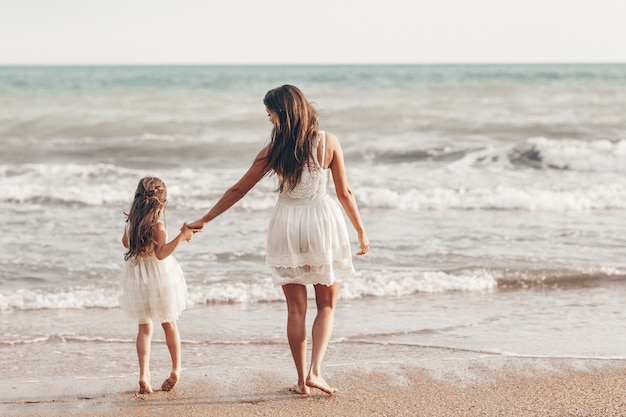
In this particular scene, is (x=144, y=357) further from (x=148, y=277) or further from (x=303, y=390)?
(x=303, y=390)

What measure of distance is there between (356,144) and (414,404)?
14989mm

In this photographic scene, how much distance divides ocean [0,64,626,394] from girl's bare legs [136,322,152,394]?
0.53m

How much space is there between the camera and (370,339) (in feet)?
17.6

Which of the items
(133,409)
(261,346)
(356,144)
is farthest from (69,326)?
(356,144)

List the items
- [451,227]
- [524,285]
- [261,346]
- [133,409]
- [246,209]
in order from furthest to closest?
[246,209] → [451,227] → [524,285] → [261,346] → [133,409]

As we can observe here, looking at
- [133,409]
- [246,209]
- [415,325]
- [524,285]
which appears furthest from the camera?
[246,209]

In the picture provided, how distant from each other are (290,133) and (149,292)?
117 centimetres

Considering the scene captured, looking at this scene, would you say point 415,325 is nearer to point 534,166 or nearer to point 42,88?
point 534,166

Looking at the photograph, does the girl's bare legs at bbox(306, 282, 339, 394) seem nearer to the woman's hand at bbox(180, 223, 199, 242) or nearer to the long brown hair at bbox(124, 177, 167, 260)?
the woman's hand at bbox(180, 223, 199, 242)

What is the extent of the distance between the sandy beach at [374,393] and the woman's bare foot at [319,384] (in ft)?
0.13

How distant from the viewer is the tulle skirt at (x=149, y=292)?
4.29m

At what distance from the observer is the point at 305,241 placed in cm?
401

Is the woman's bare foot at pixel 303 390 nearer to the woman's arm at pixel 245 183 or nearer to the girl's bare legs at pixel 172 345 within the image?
the girl's bare legs at pixel 172 345

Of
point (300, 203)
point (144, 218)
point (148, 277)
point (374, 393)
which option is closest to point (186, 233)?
point (144, 218)
